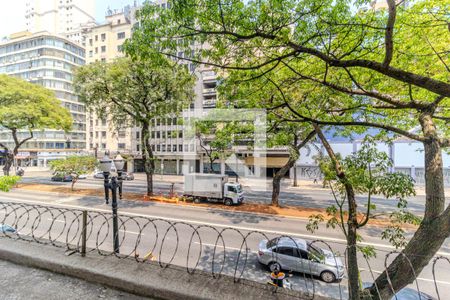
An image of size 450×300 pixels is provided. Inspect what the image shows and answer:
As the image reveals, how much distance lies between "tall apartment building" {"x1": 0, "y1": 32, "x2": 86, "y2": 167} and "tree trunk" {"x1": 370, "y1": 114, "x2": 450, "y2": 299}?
194 feet

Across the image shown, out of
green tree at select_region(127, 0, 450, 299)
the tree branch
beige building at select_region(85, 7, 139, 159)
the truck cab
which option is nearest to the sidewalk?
green tree at select_region(127, 0, 450, 299)

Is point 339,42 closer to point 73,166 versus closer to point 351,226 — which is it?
point 351,226

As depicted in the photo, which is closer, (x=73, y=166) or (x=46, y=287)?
(x=46, y=287)

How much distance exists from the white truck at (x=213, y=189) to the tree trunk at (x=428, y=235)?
13070 millimetres

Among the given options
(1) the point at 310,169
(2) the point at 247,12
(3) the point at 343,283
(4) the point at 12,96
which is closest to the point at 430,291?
(3) the point at 343,283

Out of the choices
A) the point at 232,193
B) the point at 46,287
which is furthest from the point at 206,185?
the point at 46,287

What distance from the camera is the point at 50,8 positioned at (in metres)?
79.7

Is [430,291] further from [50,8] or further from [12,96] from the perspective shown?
[50,8]

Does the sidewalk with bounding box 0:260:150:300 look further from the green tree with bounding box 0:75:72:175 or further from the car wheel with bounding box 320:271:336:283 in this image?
the green tree with bounding box 0:75:72:175

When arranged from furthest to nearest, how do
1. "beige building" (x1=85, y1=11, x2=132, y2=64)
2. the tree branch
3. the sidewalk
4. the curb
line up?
"beige building" (x1=85, y1=11, x2=132, y2=64), the tree branch, the sidewalk, the curb

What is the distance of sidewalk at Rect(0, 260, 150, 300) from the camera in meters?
2.21

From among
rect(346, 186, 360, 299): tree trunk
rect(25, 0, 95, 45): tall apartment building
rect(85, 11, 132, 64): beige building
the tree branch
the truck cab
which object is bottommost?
the truck cab

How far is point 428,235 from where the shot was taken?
3395mm

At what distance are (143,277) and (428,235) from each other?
4.13m
